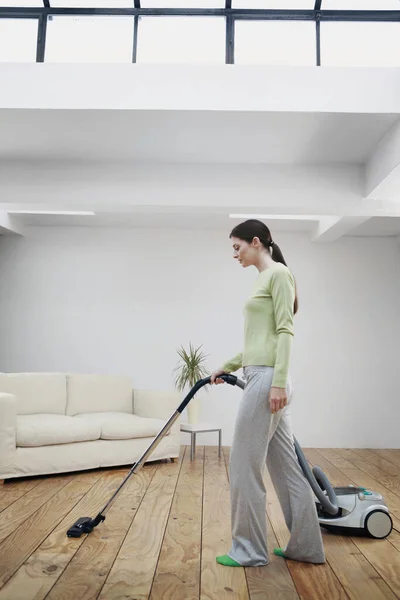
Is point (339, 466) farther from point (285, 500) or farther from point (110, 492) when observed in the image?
point (285, 500)

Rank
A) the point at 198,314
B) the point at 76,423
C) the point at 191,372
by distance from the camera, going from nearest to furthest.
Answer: the point at 76,423 < the point at 191,372 < the point at 198,314

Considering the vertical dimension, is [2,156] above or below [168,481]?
above

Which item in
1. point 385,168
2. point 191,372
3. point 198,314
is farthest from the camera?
point 198,314

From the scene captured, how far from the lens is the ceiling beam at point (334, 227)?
224 inches

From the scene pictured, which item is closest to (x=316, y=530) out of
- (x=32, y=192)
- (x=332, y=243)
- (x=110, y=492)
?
(x=110, y=492)

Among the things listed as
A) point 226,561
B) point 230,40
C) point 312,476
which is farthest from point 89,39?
point 226,561

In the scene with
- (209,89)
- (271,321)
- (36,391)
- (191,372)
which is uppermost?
(209,89)

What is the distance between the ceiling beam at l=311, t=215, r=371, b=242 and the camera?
568 centimetres

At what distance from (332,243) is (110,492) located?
416 cm

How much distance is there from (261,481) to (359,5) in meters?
5.11

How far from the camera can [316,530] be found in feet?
7.67

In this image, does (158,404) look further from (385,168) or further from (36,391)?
(385,168)

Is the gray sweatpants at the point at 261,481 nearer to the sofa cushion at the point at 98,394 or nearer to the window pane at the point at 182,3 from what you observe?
the sofa cushion at the point at 98,394

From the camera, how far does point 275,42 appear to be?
5457mm
